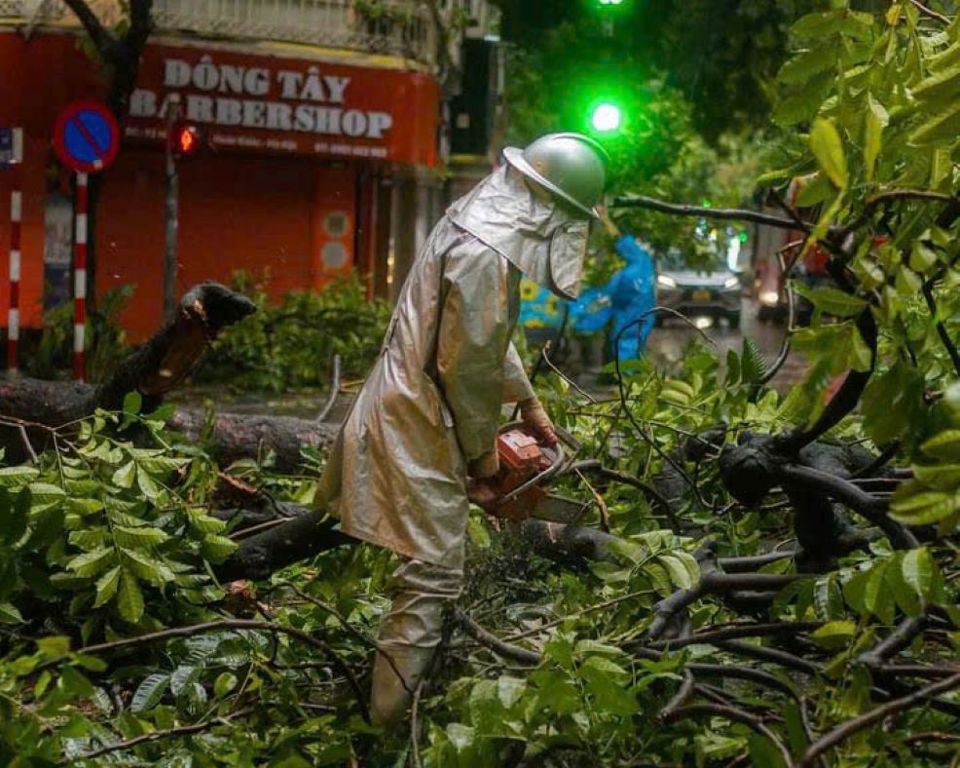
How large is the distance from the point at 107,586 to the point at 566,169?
169 cm

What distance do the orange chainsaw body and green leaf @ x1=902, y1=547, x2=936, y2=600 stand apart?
1.53 metres

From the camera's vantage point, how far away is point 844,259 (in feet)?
11.1

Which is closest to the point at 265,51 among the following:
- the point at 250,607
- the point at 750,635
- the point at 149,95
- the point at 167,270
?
the point at 149,95

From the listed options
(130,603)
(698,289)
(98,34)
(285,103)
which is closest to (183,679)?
(130,603)

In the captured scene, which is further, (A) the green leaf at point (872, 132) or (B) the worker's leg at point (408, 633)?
(B) the worker's leg at point (408, 633)

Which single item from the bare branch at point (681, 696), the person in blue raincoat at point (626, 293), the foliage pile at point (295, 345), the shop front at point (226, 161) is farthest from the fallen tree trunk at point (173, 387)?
the person in blue raincoat at point (626, 293)

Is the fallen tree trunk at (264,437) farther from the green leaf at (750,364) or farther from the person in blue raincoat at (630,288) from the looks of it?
the person in blue raincoat at (630,288)

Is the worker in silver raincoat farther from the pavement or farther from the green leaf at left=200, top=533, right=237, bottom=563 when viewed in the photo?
the pavement

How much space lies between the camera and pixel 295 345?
576 inches

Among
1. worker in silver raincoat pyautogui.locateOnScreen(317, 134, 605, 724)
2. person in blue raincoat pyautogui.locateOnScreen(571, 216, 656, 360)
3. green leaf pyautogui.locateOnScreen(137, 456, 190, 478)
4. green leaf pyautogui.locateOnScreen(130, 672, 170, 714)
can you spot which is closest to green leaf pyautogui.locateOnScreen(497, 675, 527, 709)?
worker in silver raincoat pyautogui.locateOnScreen(317, 134, 605, 724)

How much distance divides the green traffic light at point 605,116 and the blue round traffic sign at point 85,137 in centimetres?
373

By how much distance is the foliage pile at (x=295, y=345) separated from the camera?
563 inches

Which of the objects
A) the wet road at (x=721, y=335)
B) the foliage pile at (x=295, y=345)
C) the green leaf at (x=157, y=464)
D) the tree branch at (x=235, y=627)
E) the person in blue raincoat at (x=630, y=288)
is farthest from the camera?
the wet road at (x=721, y=335)

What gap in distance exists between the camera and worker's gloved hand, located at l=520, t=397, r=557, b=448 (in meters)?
4.75
